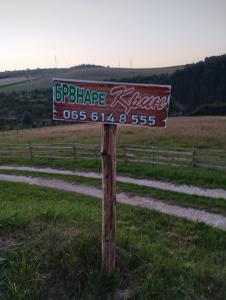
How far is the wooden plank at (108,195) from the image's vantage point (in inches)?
150

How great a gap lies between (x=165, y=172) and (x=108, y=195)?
893cm

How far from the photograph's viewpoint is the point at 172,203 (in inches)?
365

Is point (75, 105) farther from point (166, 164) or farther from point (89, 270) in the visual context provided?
point (166, 164)

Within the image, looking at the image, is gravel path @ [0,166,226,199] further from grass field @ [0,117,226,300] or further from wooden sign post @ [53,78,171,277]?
wooden sign post @ [53,78,171,277]

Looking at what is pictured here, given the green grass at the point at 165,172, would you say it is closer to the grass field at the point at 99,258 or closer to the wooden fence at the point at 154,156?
the wooden fence at the point at 154,156

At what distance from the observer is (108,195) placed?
387 cm

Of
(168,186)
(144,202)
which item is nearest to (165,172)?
(168,186)

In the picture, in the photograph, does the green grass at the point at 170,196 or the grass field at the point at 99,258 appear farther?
the green grass at the point at 170,196

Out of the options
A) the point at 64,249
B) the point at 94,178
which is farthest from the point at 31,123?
the point at 64,249

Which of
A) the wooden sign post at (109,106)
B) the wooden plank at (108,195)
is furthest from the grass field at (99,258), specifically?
the wooden sign post at (109,106)

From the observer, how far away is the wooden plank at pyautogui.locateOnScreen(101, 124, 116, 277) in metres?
3.82

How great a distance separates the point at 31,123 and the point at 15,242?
5769 centimetres

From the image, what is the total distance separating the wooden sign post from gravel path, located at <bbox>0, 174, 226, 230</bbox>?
15.8 feet

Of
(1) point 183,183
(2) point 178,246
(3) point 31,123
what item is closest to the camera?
(2) point 178,246
